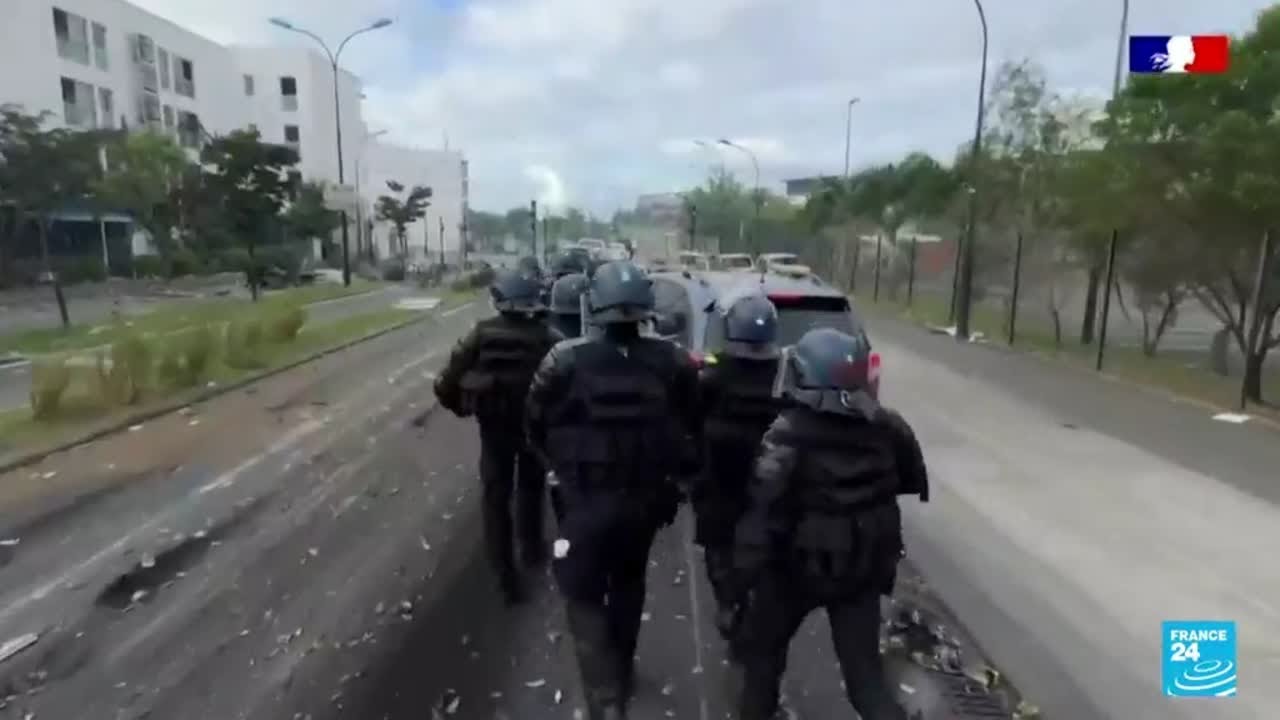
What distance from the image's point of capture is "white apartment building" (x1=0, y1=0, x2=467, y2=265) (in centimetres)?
3650

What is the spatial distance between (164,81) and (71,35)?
8950mm

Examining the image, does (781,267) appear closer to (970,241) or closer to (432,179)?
(970,241)

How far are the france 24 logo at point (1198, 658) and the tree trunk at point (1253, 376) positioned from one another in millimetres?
7461

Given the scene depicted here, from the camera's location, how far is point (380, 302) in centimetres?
3147

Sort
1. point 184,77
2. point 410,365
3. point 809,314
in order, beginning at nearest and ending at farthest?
point 809,314 → point 410,365 → point 184,77

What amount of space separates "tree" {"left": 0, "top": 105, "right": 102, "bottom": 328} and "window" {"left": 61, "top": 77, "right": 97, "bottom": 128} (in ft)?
37.4

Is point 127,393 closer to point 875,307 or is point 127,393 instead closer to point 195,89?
point 875,307

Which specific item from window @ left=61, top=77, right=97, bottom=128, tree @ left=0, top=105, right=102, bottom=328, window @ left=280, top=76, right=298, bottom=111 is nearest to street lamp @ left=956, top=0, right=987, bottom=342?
tree @ left=0, top=105, right=102, bottom=328

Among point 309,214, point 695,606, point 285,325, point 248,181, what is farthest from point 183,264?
point 695,606

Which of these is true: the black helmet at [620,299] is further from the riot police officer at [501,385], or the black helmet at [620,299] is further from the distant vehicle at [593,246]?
the distant vehicle at [593,246]

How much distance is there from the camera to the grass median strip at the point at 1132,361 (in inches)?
493

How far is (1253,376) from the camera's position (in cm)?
1141

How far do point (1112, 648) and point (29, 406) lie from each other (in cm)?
1150

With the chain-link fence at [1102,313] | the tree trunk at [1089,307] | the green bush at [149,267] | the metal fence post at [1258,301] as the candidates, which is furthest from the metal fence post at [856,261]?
the green bush at [149,267]
